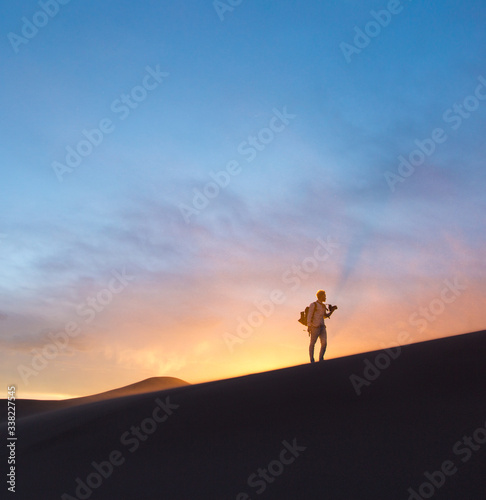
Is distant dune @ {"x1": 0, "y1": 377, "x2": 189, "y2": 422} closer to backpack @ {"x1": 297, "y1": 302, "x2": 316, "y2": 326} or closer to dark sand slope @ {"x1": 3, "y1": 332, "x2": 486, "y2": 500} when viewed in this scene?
backpack @ {"x1": 297, "y1": 302, "x2": 316, "y2": 326}

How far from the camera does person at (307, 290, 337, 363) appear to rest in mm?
11016

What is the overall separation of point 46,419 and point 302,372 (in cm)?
460

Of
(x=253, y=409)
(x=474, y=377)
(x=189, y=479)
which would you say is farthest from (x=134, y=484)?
(x=474, y=377)

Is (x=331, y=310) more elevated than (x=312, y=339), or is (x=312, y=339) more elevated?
(x=331, y=310)

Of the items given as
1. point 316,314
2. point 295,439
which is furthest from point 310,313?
point 295,439

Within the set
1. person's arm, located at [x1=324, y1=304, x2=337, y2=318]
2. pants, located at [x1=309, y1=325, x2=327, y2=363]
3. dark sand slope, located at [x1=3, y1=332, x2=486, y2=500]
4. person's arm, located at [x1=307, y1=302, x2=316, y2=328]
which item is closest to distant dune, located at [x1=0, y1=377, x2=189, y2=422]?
pants, located at [x1=309, y1=325, x2=327, y2=363]

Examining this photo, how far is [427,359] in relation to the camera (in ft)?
21.4

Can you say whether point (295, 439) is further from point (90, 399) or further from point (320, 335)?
point (90, 399)

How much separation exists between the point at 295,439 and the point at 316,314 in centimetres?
604

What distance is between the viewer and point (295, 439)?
5129mm

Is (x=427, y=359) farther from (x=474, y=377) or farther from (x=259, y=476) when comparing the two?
(x=259, y=476)

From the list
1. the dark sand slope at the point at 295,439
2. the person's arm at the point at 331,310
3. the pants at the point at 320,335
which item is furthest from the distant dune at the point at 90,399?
the dark sand slope at the point at 295,439

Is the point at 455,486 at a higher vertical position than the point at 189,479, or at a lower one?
lower

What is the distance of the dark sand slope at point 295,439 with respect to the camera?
4.21 m
